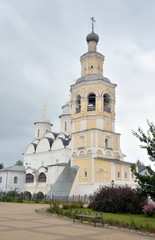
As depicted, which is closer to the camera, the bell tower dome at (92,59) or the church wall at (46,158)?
the bell tower dome at (92,59)

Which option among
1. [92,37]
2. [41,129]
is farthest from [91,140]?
[41,129]

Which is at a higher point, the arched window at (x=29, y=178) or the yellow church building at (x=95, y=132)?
the yellow church building at (x=95, y=132)

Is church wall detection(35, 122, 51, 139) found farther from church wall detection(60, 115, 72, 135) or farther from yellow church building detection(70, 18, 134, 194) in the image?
yellow church building detection(70, 18, 134, 194)

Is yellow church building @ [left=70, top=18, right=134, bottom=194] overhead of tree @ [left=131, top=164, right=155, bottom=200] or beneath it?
overhead

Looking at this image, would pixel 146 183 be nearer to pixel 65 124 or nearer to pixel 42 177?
pixel 42 177

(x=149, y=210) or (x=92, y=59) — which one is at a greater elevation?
(x=92, y=59)

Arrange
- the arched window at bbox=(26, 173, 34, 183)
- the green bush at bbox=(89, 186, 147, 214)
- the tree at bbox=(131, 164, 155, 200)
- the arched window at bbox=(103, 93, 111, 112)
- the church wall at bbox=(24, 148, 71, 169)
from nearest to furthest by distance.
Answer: the tree at bbox=(131, 164, 155, 200)
the green bush at bbox=(89, 186, 147, 214)
the arched window at bbox=(103, 93, 111, 112)
the church wall at bbox=(24, 148, 71, 169)
the arched window at bbox=(26, 173, 34, 183)

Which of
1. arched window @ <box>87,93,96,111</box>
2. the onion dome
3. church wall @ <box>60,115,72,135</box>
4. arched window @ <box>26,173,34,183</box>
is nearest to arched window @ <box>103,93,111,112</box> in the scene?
arched window @ <box>87,93,96,111</box>

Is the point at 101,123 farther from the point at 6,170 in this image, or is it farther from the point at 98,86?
the point at 6,170

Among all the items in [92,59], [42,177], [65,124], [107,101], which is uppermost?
[92,59]

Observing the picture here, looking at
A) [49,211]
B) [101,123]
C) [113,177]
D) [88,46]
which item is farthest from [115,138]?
[49,211]

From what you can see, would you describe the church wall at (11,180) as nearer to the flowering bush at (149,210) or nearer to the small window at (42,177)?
the small window at (42,177)

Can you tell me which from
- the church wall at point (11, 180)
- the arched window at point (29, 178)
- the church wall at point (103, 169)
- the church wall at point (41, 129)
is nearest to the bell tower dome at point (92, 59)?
the church wall at point (103, 169)

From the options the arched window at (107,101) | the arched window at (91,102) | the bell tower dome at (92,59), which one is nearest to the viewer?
the arched window at (91,102)
